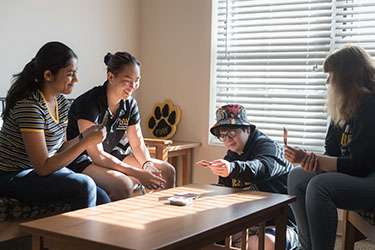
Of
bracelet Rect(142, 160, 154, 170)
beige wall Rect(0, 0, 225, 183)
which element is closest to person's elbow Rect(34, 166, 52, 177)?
bracelet Rect(142, 160, 154, 170)

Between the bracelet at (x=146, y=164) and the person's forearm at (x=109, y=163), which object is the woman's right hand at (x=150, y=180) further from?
the bracelet at (x=146, y=164)

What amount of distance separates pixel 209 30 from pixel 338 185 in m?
2.02

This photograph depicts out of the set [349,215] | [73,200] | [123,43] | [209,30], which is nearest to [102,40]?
[123,43]

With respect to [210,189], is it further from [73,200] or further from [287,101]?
[287,101]

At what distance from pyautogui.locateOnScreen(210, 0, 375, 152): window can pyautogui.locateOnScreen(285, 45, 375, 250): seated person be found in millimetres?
986

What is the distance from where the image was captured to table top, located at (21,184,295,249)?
1.53 m

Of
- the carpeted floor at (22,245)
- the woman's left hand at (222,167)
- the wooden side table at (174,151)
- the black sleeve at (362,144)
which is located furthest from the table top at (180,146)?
the black sleeve at (362,144)

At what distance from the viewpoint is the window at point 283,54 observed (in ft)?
11.4

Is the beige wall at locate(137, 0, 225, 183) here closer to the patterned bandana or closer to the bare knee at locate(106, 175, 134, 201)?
the patterned bandana

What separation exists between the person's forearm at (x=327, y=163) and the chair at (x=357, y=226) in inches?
10.0

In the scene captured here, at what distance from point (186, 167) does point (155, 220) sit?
2252mm

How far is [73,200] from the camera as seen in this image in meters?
2.31

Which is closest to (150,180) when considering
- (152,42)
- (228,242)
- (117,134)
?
(117,134)

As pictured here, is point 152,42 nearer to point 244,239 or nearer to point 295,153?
point 295,153
